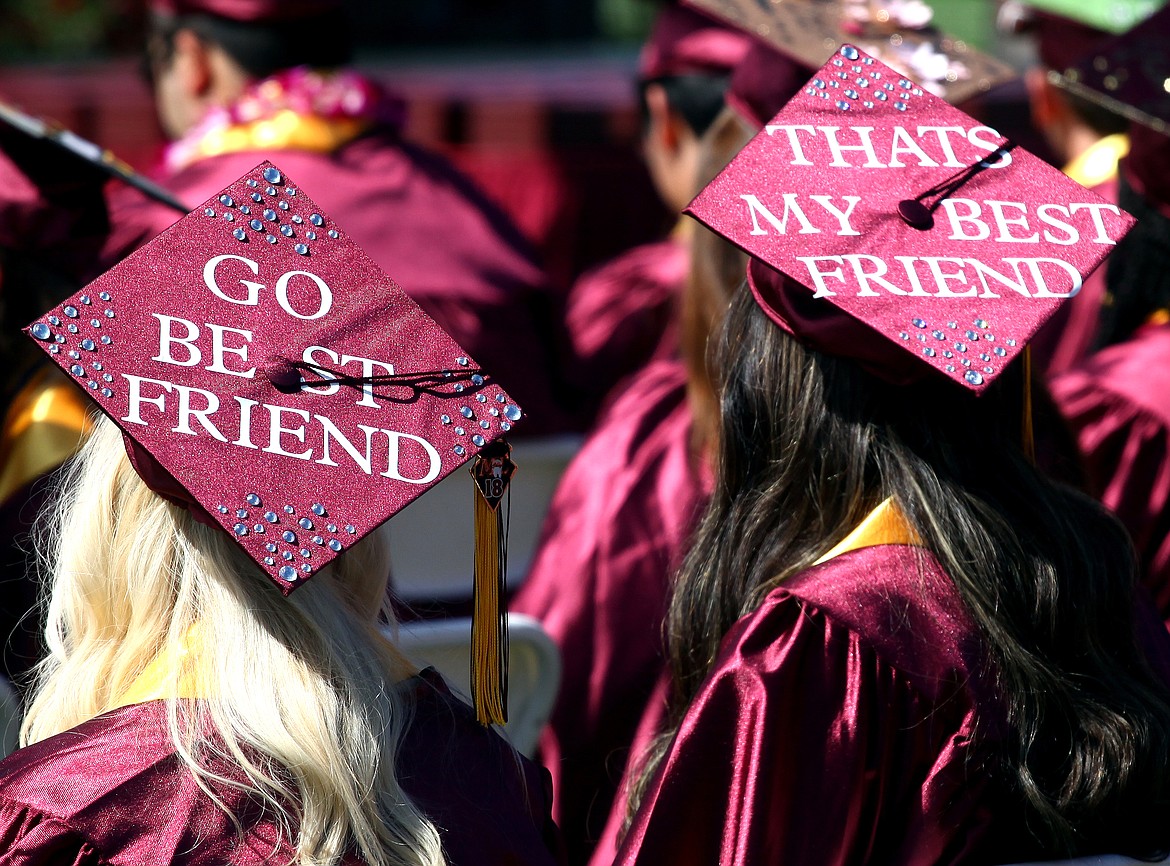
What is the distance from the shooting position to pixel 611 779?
2.42 metres

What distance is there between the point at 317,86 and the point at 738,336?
2058mm

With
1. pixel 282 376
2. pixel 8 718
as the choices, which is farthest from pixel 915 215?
pixel 8 718

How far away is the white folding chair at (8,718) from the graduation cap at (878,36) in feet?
5.42

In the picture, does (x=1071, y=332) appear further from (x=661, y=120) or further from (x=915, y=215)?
(x=915, y=215)

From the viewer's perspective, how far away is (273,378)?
136cm

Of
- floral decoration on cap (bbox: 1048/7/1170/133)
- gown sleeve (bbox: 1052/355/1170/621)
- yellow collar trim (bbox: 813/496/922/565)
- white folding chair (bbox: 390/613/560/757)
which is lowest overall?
gown sleeve (bbox: 1052/355/1170/621)

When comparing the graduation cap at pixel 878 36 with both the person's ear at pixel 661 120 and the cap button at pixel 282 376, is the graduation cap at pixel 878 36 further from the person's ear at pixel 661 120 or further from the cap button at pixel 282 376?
the cap button at pixel 282 376

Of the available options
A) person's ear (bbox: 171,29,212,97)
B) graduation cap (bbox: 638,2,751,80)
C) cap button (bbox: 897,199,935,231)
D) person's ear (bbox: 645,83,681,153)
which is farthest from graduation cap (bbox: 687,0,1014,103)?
person's ear (bbox: 171,29,212,97)

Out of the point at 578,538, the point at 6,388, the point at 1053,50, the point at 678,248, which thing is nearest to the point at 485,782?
the point at 578,538

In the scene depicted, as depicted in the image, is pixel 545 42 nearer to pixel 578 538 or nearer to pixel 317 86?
pixel 317 86

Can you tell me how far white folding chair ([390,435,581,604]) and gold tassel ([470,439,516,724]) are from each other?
1.57 meters

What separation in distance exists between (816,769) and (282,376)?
647mm

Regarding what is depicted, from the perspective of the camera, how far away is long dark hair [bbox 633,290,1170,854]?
1.52 m

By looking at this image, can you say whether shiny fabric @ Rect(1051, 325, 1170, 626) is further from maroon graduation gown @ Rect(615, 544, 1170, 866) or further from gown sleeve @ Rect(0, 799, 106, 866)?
gown sleeve @ Rect(0, 799, 106, 866)
